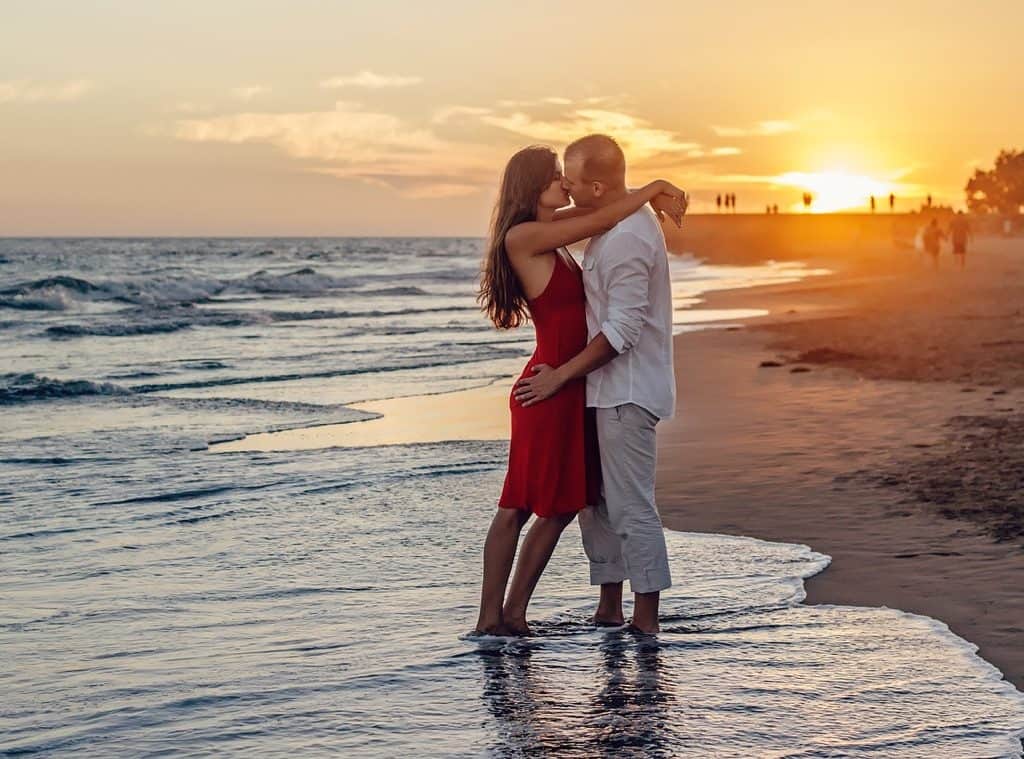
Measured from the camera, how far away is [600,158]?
15.6 feet

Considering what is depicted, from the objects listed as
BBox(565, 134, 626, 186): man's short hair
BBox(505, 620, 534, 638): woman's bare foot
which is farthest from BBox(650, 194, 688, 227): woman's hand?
BBox(505, 620, 534, 638): woman's bare foot

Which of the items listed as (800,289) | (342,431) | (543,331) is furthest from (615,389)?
(800,289)

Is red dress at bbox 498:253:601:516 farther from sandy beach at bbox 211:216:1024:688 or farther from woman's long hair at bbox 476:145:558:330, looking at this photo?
sandy beach at bbox 211:216:1024:688

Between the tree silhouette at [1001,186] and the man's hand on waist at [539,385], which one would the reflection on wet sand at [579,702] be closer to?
the man's hand on waist at [539,385]

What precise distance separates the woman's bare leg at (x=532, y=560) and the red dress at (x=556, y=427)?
8cm

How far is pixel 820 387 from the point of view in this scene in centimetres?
1158

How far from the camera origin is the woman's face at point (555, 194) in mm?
4836

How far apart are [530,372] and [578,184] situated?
0.73 metres

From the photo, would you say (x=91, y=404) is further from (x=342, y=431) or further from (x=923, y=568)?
(x=923, y=568)

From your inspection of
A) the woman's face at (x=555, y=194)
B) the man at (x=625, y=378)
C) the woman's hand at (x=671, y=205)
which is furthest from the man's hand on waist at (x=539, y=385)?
the woman's hand at (x=671, y=205)

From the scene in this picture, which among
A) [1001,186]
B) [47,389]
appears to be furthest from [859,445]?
[1001,186]

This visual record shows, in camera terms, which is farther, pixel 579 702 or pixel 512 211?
pixel 512 211

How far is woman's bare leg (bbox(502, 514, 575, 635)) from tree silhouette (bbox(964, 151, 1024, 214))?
391 feet

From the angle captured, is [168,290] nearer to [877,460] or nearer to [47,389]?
[47,389]
